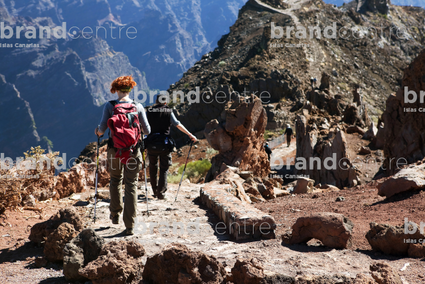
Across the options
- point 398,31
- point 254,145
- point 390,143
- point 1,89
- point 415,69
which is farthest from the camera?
point 1,89

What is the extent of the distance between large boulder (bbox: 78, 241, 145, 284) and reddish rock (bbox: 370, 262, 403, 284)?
1941mm

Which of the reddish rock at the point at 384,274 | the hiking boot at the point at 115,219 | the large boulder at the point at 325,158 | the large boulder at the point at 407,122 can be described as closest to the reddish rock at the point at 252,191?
the hiking boot at the point at 115,219

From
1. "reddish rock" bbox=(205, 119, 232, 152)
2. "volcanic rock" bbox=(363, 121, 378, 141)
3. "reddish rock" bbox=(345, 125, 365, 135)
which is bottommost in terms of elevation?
"reddish rock" bbox=(205, 119, 232, 152)

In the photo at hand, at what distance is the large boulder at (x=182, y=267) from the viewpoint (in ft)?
10.0

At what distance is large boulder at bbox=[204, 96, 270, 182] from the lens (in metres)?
11.1

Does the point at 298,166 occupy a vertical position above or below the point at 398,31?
below

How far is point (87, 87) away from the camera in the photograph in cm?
15162

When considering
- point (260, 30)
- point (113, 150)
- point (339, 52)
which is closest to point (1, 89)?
point (260, 30)

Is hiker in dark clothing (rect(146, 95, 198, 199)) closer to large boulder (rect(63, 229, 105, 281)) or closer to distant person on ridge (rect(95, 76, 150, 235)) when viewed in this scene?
distant person on ridge (rect(95, 76, 150, 235))

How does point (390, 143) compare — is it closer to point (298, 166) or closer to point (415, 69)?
point (415, 69)

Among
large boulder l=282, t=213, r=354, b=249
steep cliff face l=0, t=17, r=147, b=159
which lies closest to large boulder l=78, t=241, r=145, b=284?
large boulder l=282, t=213, r=354, b=249

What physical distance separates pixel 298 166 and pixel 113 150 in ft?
44.1

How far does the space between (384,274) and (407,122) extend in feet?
36.3

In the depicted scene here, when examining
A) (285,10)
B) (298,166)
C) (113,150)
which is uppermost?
(285,10)
